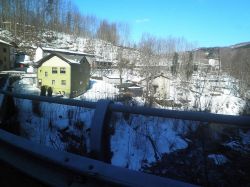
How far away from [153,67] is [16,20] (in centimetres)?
4828

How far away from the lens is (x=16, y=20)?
273 feet

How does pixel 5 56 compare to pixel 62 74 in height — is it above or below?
above

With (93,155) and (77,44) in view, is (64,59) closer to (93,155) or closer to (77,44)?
(93,155)

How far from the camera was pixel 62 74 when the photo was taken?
39.9 meters

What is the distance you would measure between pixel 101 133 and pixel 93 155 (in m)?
0.21

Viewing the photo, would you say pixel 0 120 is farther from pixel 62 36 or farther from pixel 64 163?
pixel 62 36

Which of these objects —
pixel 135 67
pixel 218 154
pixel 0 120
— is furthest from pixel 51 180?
pixel 135 67

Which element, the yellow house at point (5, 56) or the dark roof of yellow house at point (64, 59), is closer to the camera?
the dark roof of yellow house at point (64, 59)

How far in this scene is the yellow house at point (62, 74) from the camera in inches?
1553

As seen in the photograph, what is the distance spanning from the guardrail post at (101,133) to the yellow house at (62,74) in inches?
1434

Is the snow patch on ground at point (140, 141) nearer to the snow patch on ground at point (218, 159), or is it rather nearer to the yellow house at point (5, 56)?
the snow patch on ground at point (218, 159)

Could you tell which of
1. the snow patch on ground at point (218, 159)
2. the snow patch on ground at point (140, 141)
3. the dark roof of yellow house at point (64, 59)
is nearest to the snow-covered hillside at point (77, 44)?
the dark roof of yellow house at point (64, 59)

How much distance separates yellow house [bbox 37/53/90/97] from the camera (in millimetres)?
39438

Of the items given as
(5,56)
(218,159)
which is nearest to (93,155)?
(218,159)
